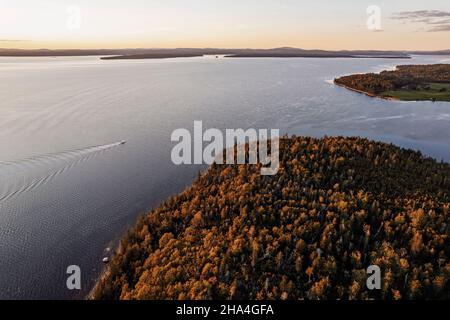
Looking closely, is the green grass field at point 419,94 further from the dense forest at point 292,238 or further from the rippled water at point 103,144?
the dense forest at point 292,238

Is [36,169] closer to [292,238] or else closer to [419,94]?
[292,238]

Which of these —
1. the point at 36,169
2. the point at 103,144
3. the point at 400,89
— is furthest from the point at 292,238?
the point at 400,89

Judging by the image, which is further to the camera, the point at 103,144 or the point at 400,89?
the point at 400,89

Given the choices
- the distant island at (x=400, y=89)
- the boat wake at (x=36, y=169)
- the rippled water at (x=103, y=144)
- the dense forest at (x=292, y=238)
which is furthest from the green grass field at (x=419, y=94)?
the boat wake at (x=36, y=169)

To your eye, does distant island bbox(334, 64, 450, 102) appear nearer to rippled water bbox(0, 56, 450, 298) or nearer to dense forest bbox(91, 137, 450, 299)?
rippled water bbox(0, 56, 450, 298)

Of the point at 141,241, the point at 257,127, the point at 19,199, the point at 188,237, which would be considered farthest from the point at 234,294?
the point at 257,127
